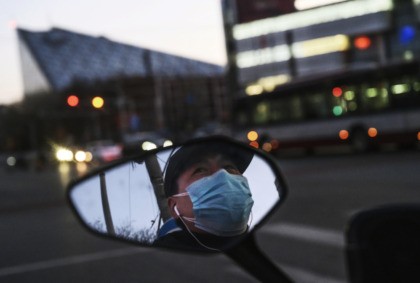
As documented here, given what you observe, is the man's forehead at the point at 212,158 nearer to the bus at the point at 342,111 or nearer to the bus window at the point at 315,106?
the bus at the point at 342,111

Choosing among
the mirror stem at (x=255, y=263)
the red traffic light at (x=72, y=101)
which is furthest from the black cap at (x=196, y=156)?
the red traffic light at (x=72, y=101)

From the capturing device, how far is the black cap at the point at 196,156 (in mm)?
1317

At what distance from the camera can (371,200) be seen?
9219mm

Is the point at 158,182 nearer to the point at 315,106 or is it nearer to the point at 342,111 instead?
the point at 342,111

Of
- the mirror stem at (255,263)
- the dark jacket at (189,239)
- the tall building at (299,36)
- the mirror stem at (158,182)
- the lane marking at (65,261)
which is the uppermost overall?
the tall building at (299,36)

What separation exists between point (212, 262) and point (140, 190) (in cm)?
435

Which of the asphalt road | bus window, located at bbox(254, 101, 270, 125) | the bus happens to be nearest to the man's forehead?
the asphalt road

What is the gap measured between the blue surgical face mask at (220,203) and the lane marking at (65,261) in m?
5.03

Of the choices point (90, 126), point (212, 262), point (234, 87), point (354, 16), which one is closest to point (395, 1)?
point (354, 16)

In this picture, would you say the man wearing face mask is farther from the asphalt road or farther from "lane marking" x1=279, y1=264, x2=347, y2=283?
"lane marking" x1=279, y1=264, x2=347, y2=283

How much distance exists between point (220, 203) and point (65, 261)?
5.34 metres

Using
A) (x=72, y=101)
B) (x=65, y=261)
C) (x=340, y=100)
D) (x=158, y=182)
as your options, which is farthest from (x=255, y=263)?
(x=340, y=100)

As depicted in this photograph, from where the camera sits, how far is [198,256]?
235 inches

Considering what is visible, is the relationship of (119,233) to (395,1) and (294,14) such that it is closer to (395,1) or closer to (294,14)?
(395,1)
